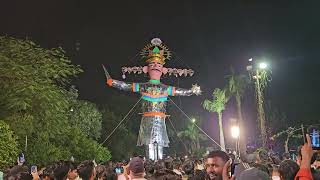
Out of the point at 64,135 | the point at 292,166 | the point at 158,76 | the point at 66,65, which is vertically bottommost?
the point at 292,166

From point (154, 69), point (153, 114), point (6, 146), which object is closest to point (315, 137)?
point (6, 146)

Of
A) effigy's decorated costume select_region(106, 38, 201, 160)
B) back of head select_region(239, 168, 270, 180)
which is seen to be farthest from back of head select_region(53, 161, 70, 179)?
effigy's decorated costume select_region(106, 38, 201, 160)

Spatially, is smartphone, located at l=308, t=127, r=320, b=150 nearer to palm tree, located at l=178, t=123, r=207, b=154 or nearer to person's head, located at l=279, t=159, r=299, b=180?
person's head, located at l=279, t=159, r=299, b=180

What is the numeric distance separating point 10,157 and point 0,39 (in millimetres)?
5679

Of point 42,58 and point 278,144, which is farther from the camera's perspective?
point 278,144

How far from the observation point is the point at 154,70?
33719 mm

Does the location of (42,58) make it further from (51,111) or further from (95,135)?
(95,135)

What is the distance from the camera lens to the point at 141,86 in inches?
1328

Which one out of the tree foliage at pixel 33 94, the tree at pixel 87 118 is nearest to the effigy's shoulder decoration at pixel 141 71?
the tree at pixel 87 118

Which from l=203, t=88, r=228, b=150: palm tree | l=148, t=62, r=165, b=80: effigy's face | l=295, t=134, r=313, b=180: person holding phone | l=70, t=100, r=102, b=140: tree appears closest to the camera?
l=295, t=134, r=313, b=180: person holding phone

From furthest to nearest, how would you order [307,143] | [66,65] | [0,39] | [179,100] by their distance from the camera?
[179,100], [66,65], [0,39], [307,143]

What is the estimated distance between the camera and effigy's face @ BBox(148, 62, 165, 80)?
33691mm

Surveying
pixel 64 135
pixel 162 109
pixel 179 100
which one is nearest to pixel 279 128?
pixel 179 100

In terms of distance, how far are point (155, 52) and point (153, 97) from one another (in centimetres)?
388
